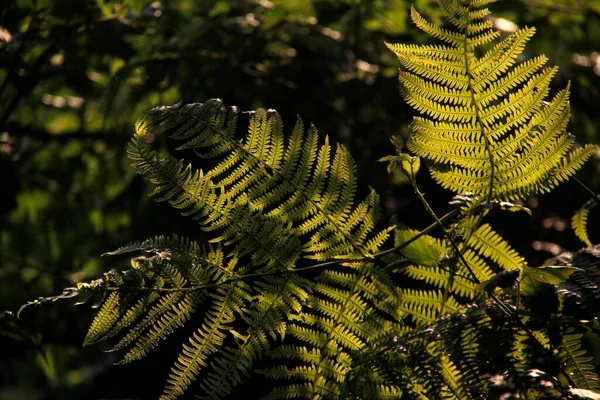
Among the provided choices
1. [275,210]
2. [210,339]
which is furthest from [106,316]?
[275,210]

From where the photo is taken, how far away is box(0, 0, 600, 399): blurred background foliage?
1973 mm

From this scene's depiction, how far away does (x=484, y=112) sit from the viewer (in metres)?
1.02

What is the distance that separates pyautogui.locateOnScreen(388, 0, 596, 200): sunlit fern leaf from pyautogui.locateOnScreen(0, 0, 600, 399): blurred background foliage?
775 millimetres

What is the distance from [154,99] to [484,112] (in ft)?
5.62

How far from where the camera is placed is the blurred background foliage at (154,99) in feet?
6.47

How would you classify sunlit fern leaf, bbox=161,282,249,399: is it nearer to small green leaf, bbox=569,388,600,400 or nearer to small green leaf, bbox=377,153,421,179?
small green leaf, bbox=377,153,421,179

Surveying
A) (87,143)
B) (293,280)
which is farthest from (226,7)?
(293,280)

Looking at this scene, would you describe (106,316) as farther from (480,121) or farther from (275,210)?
(480,121)

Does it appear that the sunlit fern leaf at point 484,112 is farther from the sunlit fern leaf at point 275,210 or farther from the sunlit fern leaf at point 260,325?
the sunlit fern leaf at point 260,325

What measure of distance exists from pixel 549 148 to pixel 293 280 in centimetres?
48

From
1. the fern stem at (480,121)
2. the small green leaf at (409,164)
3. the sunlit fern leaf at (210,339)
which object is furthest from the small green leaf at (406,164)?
the sunlit fern leaf at (210,339)

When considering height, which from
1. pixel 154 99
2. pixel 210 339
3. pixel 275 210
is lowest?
pixel 154 99

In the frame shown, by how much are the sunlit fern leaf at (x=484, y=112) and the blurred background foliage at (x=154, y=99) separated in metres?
0.77

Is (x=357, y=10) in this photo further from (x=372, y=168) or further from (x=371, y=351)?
(x=371, y=351)
